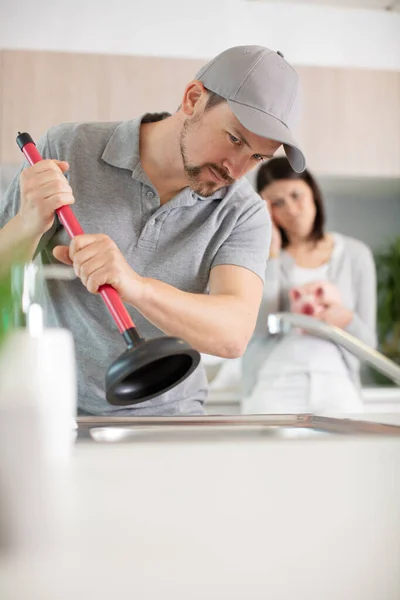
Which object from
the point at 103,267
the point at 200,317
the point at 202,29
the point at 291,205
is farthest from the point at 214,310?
the point at 202,29

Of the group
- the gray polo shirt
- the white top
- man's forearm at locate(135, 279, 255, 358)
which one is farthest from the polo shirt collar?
the white top

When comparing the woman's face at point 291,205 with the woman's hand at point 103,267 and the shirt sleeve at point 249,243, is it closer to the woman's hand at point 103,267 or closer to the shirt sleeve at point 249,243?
the shirt sleeve at point 249,243

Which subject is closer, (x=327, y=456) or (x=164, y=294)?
(x=327, y=456)

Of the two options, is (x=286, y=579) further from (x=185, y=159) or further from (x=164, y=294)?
(x=185, y=159)

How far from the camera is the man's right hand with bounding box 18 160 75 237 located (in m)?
0.60

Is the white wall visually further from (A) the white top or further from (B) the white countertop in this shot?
(B) the white countertop

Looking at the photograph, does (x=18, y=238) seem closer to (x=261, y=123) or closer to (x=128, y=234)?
(x=128, y=234)

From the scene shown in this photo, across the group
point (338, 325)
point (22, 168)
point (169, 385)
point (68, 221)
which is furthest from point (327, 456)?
point (338, 325)

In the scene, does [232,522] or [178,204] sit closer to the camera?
[232,522]

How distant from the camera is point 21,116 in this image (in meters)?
0.74

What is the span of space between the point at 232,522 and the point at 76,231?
34cm

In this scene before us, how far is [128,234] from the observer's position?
25.7 inches

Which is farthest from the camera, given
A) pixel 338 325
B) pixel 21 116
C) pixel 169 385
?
pixel 338 325

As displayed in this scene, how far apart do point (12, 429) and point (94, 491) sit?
0.05 m
